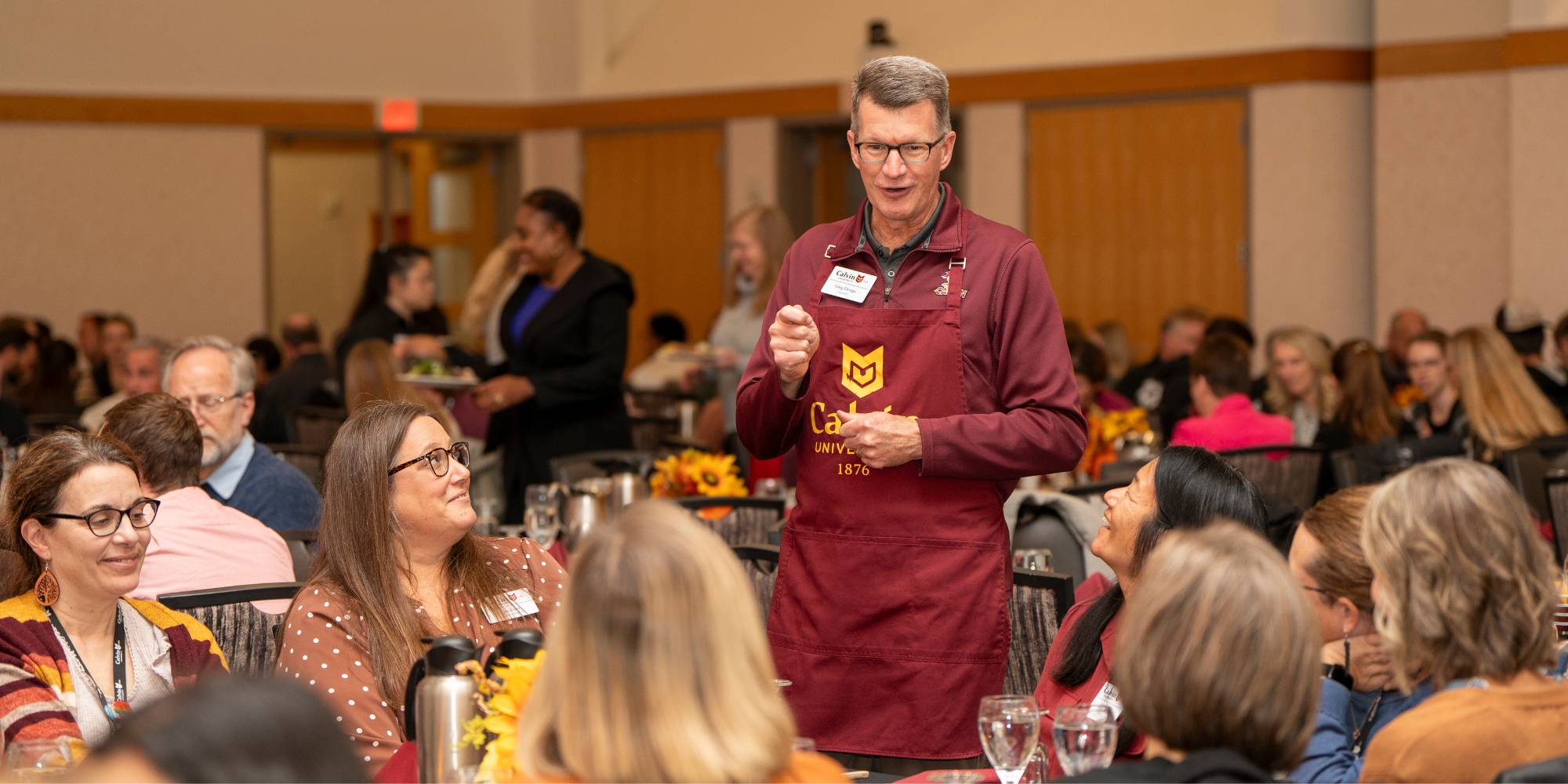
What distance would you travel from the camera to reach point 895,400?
A: 109 inches

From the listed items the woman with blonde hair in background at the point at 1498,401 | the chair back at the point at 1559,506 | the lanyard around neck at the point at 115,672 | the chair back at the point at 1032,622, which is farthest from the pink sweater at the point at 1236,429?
the lanyard around neck at the point at 115,672

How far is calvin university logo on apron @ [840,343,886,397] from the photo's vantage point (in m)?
2.78

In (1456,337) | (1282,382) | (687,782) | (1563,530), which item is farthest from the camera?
(1282,382)

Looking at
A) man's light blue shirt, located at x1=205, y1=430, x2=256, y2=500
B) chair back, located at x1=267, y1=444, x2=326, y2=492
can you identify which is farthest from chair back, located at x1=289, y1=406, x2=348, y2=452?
man's light blue shirt, located at x1=205, y1=430, x2=256, y2=500

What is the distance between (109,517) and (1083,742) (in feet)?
5.54

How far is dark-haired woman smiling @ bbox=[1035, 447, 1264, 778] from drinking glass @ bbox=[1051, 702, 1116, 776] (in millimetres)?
485

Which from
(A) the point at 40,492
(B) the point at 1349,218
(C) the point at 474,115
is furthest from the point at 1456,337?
(C) the point at 474,115

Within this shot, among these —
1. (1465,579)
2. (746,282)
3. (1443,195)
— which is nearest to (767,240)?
(746,282)

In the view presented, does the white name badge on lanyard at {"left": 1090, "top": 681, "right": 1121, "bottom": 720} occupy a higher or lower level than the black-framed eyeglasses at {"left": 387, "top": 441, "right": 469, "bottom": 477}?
lower

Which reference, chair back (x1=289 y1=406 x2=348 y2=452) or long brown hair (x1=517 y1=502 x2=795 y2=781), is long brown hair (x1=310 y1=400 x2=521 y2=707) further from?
chair back (x1=289 y1=406 x2=348 y2=452)

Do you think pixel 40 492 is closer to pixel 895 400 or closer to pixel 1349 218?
pixel 895 400

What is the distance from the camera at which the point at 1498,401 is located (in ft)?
20.2

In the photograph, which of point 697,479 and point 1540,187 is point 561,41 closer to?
point 1540,187

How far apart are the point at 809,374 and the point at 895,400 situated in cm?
16
